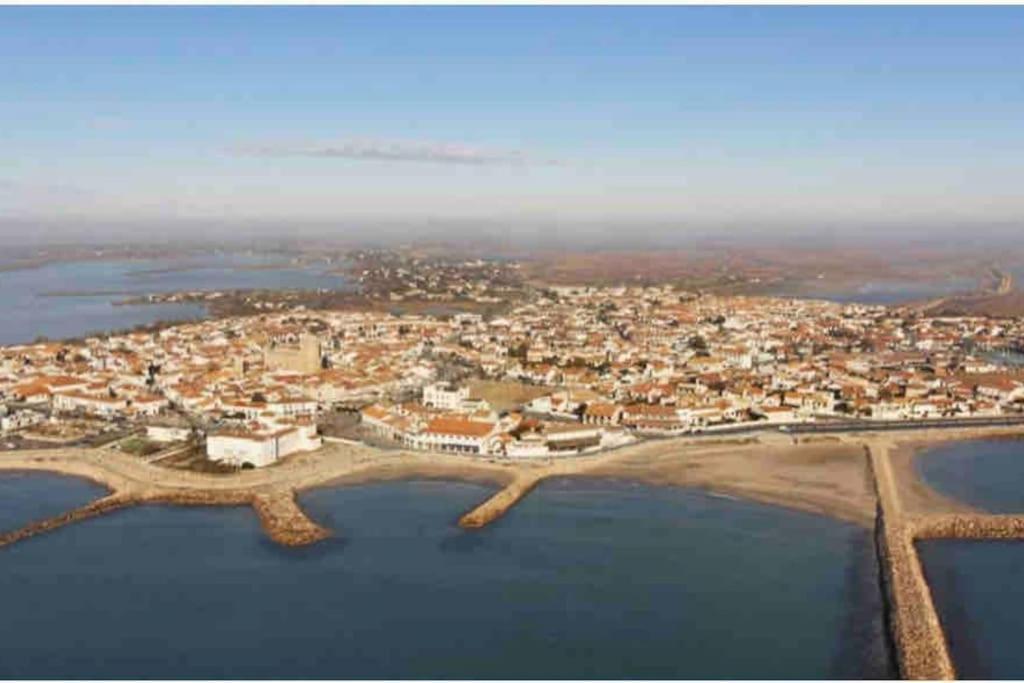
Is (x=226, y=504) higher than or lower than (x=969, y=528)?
lower

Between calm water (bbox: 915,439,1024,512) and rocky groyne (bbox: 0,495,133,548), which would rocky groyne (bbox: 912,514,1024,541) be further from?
rocky groyne (bbox: 0,495,133,548)

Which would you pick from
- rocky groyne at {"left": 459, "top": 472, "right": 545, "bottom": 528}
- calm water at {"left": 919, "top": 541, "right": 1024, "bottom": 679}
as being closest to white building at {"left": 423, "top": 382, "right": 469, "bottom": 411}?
rocky groyne at {"left": 459, "top": 472, "right": 545, "bottom": 528}

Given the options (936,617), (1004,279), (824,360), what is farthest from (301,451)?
(1004,279)

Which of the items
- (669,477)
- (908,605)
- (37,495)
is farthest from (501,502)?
→ (37,495)

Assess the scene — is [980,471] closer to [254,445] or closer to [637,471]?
[637,471]

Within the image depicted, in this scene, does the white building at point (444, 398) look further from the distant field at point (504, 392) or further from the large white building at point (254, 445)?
the large white building at point (254, 445)

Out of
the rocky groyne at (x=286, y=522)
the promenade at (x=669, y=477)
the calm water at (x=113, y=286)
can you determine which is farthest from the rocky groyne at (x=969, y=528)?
the calm water at (x=113, y=286)

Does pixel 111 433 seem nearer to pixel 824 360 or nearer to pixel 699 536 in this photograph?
pixel 699 536

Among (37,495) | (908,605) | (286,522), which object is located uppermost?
(908,605)
